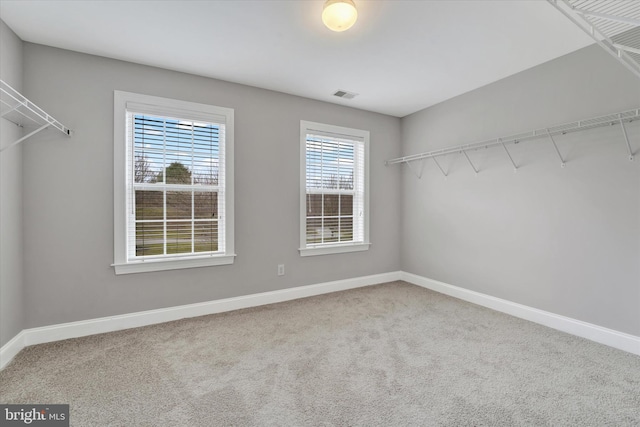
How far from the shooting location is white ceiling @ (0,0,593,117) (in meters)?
2.06

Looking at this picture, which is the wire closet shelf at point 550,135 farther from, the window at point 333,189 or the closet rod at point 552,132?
the window at point 333,189

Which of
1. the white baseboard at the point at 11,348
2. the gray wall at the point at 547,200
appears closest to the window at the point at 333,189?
the gray wall at the point at 547,200

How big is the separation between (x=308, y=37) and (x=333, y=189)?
1967 millimetres

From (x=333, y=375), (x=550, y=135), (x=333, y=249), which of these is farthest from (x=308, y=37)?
(x=333, y=375)

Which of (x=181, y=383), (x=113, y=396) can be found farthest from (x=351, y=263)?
(x=113, y=396)

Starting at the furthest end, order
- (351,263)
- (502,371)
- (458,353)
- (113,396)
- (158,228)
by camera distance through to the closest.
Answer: (351,263)
(158,228)
(458,353)
(502,371)
(113,396)

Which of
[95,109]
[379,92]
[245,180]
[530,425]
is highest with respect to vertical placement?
[379,92]

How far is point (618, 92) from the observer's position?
240 cm

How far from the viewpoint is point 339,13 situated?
1849 mm

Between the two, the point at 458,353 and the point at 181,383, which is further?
the point at 458,353

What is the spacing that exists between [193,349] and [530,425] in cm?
228

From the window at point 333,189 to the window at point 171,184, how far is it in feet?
3.19

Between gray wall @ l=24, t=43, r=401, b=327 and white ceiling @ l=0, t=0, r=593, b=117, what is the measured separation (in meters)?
0.20

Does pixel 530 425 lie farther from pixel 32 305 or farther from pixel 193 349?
pixel 32 305
